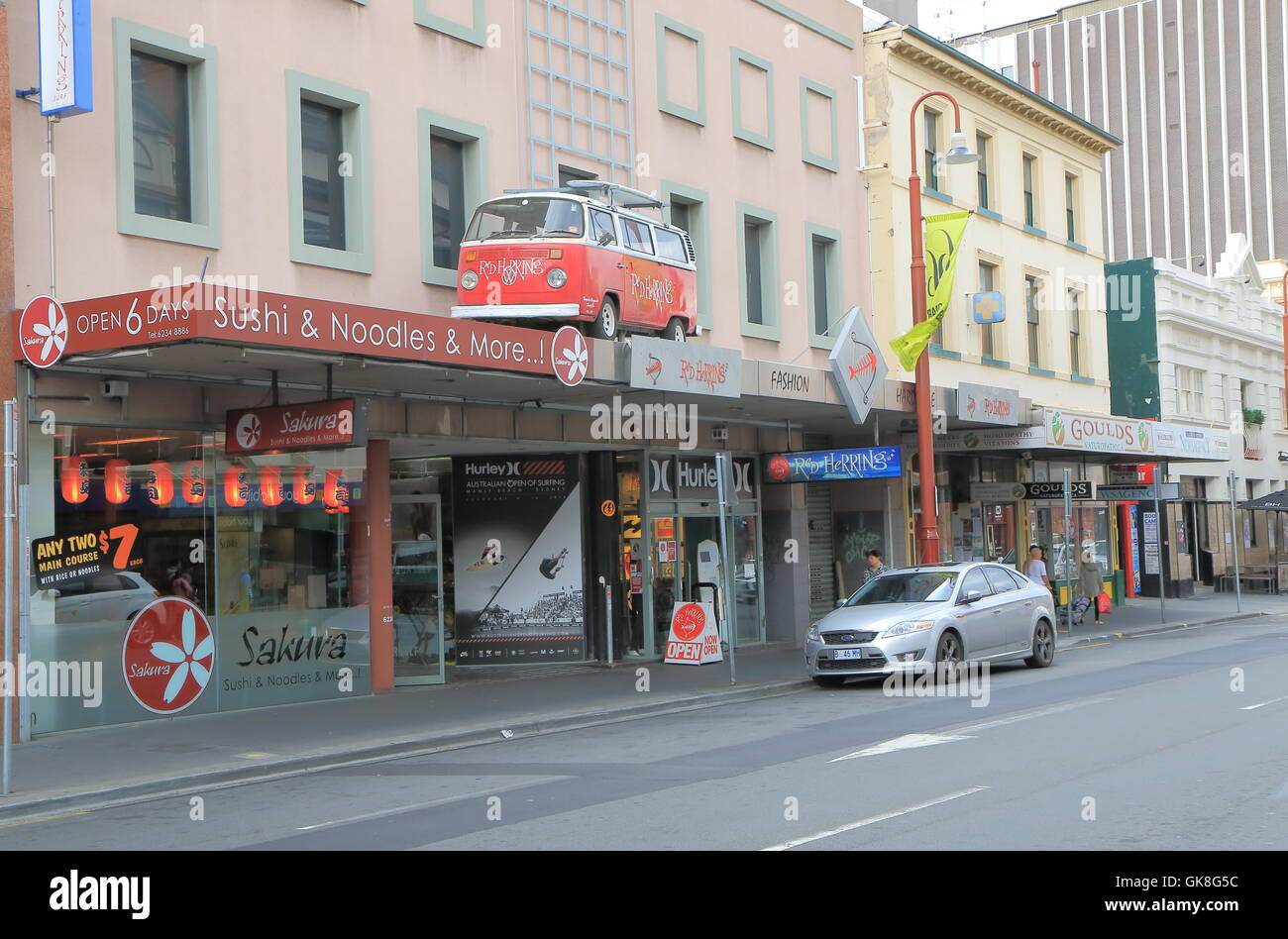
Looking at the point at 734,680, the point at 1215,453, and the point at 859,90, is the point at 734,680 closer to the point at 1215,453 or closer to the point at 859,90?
the point at 859,90

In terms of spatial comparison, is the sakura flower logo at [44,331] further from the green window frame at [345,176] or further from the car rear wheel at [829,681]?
the car rear wheel at [829,681]

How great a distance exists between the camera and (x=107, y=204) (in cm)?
1405

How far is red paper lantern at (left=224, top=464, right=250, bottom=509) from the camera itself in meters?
15.6

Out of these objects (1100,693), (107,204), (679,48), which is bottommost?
(1100,693)

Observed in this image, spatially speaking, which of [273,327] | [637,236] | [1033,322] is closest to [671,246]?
[637,236]

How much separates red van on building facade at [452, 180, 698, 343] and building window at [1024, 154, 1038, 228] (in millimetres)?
17281

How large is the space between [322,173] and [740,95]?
9.45 meters

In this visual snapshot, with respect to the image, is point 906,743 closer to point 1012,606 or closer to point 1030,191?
point 1012,606

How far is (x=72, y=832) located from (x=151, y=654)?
17.7 ft

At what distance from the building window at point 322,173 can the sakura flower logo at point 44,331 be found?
153 inches

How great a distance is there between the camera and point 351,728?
46.9 feet

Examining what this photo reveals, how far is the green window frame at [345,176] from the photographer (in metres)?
16.1
